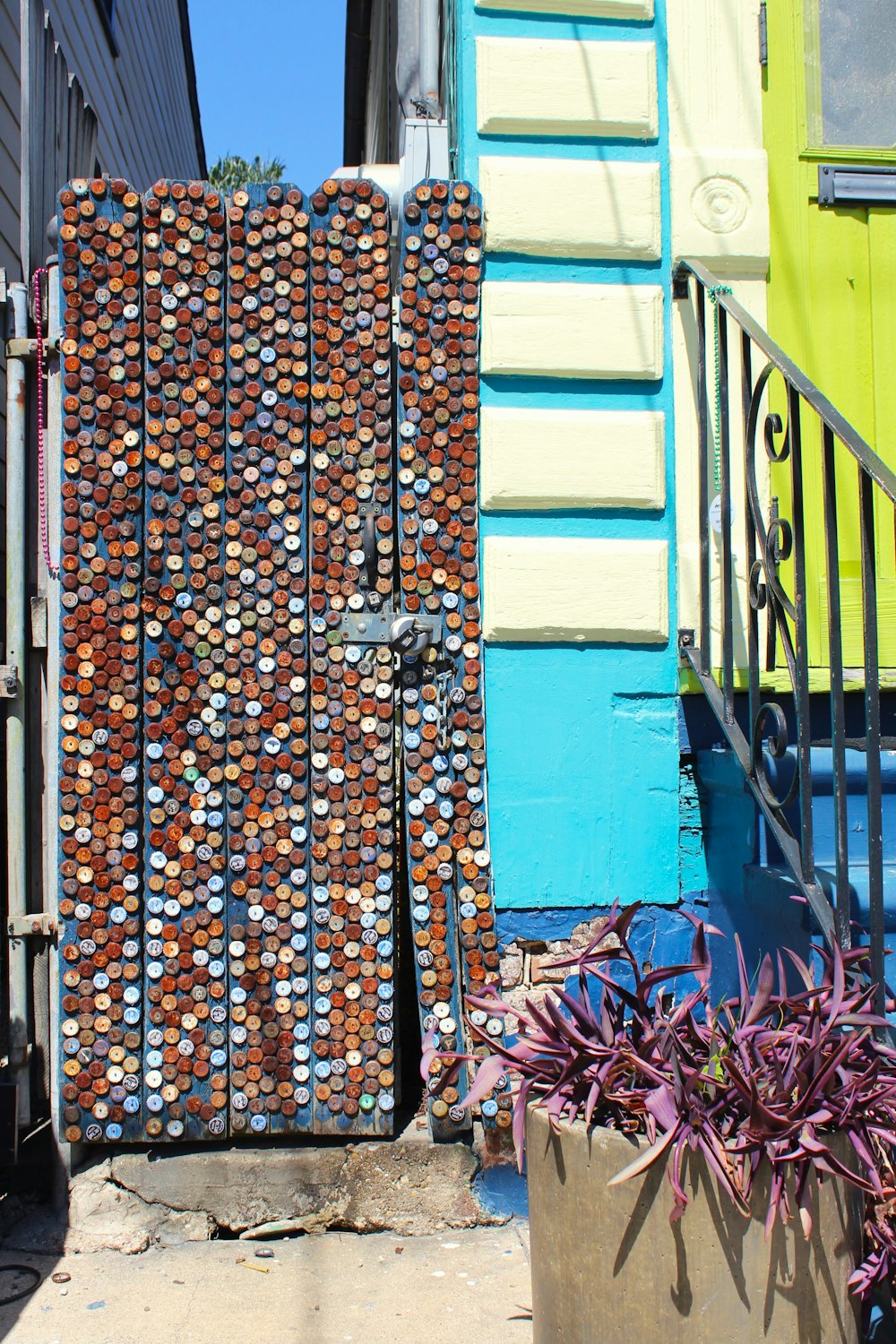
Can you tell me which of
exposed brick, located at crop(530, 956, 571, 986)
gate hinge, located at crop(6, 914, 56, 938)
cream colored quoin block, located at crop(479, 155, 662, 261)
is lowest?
exposed brick, located at crop(530, 956, 571, 986)

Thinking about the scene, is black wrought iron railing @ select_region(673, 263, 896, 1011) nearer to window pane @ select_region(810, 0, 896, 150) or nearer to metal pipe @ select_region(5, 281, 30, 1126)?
window pane @ select_region(810, 0, 896, 150)

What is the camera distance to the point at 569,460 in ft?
11.5

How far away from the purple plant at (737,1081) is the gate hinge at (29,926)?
1.43 metres

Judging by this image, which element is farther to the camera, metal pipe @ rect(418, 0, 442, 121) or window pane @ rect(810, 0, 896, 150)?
metal pipe @ rect(418, 0, 442, 121)

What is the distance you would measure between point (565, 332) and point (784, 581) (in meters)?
1.11

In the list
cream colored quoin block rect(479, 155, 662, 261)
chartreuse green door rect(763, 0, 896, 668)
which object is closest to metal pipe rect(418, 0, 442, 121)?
cream colored quoin block rect(479, 155, 662, 261)

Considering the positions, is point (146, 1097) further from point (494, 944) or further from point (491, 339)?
point (491, 339)

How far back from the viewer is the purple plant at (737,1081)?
1.97 m

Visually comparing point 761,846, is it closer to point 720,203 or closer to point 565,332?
point 565,332

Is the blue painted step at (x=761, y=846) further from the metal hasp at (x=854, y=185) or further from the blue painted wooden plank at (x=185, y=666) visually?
the metal hasp at (x=854, y=185)

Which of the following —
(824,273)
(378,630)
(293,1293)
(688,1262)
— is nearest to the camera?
(688,1262)

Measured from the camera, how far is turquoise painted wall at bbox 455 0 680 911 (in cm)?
344

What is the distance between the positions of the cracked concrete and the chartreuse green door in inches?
79.0

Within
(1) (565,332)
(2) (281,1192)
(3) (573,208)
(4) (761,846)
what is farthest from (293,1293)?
(3) (573,208)
